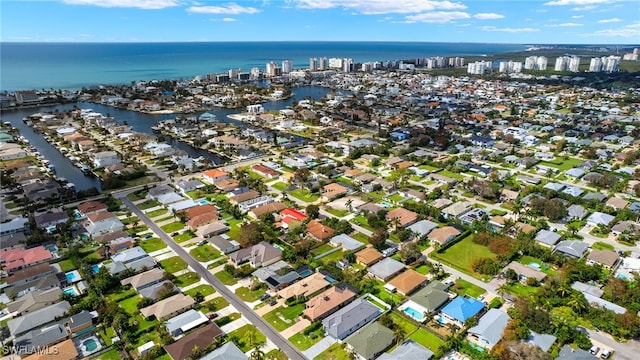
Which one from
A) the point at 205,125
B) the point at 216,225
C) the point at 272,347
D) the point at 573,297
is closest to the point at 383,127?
the point at 205,125

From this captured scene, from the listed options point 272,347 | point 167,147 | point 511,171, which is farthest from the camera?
point 167,147

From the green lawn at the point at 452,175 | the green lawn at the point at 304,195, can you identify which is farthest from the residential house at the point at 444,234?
the green lawn at the point at 452,175

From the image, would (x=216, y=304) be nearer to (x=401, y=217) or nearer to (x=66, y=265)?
(x=66, y=265)

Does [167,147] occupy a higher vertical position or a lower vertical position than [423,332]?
higher

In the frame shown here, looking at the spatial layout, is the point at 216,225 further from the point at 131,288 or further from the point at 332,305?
the point at 332,305

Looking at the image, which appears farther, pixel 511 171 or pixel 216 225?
pixel 511 171

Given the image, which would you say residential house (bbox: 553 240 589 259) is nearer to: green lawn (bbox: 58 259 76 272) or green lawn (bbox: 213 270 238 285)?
green lawn (bbox: 213 270 238 285)
